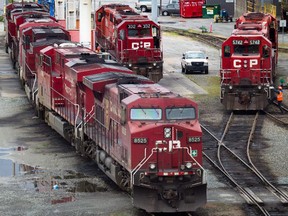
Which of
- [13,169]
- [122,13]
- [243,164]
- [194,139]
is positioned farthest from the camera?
[122,13]

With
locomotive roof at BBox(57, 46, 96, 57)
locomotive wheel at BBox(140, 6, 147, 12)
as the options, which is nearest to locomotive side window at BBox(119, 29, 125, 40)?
locomotive roof at BBox(57, 46, 96, 57)

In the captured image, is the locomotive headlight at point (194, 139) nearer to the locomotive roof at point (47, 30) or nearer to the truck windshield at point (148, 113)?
the truck windshield at point (148, 113)

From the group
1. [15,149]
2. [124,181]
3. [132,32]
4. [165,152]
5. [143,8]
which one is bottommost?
[15,149]

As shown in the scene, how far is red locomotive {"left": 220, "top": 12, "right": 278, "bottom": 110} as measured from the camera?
1786 inches

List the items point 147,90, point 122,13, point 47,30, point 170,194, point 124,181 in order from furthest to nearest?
point 122,13 < point 47,30 < point 124,181 < point 147,90 < point 170,194

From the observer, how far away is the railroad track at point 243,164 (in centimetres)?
2798

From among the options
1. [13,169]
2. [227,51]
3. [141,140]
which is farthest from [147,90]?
[227,51]

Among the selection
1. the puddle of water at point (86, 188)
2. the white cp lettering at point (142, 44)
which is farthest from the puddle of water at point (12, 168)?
the white cp lettering at point (142, 44)

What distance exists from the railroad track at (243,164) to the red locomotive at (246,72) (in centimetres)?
77

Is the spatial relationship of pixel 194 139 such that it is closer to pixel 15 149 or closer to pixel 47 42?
pixel 15 149

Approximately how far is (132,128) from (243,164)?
8.68 metres

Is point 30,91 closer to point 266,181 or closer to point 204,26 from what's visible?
point 266,181

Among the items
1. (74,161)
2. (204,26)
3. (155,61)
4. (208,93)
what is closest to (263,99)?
(208,93)

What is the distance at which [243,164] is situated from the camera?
33938mm
